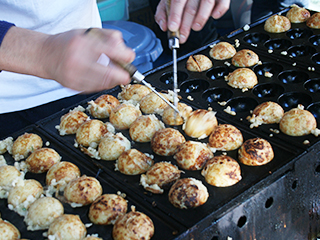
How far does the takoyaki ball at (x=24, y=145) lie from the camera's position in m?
2.30

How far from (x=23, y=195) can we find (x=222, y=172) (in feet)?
3.64

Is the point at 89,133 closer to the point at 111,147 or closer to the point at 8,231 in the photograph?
the point at 111,147

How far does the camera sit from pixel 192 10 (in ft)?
7.13

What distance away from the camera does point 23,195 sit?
1939 millimetres

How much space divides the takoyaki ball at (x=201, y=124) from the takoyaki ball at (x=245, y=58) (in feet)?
2.67

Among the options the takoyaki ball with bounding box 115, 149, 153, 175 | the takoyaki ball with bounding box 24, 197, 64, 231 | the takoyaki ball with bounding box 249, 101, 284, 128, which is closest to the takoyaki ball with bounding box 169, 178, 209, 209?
the takoyaki ball with bounding box 115, 149, 153, 175

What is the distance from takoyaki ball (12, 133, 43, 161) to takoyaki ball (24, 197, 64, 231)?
0.55 metres

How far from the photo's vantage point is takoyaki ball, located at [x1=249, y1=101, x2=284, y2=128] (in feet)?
7.67

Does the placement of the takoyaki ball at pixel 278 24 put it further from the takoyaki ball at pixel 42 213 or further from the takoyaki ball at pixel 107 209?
the takoyaki ball at pixel 42 213

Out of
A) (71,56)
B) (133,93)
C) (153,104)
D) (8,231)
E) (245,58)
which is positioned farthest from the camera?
(245,58)

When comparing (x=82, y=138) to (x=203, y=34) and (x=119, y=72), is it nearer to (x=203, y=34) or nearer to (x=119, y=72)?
(x=119, y=72)

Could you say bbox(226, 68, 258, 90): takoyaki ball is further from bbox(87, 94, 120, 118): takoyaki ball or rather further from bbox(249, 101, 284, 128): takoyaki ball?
bbox(87, 94, 120, 118): takoyaki ball

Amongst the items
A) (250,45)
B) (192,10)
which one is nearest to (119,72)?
(192,10)

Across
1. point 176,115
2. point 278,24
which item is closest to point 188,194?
point 176,115
